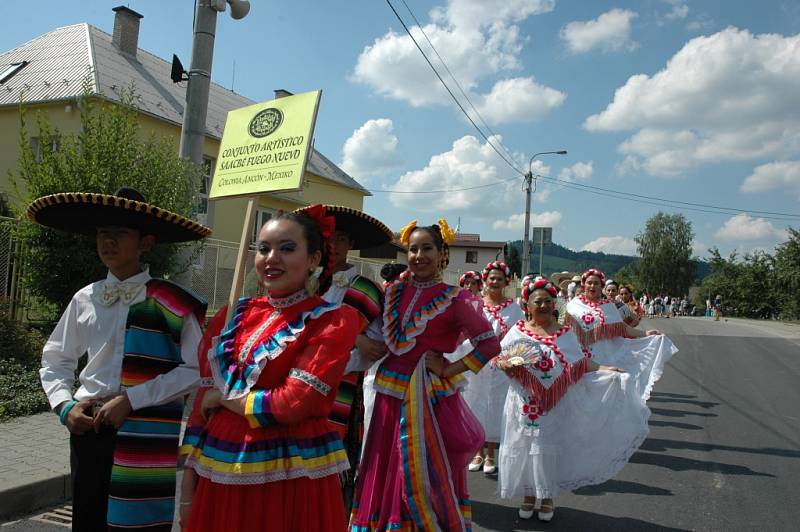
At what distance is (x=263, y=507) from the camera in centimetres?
212

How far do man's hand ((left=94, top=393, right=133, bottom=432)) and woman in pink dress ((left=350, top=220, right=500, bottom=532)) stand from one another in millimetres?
1460

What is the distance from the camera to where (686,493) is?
5.51 m

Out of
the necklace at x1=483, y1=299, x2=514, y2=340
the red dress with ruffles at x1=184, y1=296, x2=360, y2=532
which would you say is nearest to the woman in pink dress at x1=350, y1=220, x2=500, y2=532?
the red dress with ruffles at x1=184, y1=296, x2=360, y2=532

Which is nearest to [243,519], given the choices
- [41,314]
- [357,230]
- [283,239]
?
[283,239]

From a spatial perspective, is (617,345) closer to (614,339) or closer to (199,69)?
(614,339)

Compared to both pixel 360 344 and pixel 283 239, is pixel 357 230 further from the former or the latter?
pixel 283 239

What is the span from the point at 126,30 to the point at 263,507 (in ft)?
69.6

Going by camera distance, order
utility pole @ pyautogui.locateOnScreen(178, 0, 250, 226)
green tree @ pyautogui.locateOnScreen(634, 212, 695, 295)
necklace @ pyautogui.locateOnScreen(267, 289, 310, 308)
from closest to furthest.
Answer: necklace @ pyautogui.locateOnScreen(267, 289, 310, 308)
utility pole @ pyautogui.locateOnScreen(178, 0, 250, 226)
green tree @ pyautogui.locateOnScreen(634, 212, 695, 295)

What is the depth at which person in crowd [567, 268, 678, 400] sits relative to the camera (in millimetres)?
7570

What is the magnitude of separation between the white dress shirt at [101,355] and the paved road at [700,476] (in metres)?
1.99

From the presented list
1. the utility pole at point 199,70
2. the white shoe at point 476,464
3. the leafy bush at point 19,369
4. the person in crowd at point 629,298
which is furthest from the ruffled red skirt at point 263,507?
the person in crowd at point 629,298

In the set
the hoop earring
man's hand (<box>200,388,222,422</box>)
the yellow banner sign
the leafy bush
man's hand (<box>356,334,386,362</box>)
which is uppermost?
the yellow banner sign

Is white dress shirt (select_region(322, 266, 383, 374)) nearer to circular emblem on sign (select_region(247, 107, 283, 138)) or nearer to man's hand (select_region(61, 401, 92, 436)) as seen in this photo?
circular emblem on sign (select_region(247, 107, 283, 138))

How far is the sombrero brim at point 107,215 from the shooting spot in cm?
273
